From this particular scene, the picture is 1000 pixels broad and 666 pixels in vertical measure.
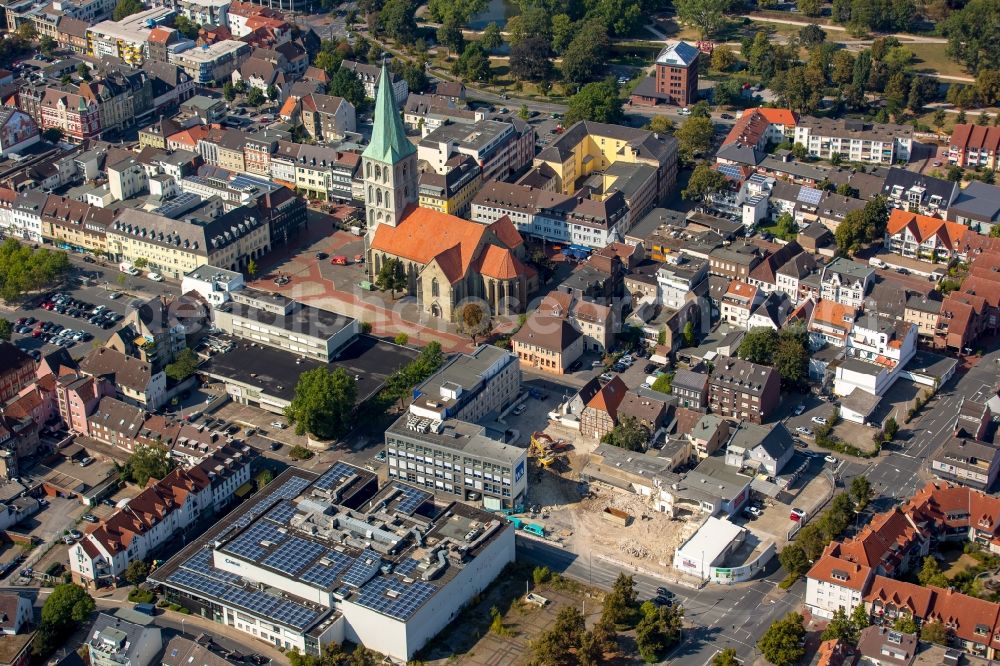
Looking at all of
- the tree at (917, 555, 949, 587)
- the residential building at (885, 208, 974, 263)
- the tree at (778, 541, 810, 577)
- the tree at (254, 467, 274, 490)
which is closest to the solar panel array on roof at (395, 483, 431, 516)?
the tree at (254, 467, 274, 490)

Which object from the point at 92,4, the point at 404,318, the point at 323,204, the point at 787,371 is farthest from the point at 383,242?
the point at 92,4

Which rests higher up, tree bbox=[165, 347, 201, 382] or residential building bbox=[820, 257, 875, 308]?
residential building bbox=[820, 257, 875, 308]

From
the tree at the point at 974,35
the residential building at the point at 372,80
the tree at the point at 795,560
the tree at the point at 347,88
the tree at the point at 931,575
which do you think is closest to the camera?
the tree at the point at 931,575

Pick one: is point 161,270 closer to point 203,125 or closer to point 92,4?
point 203,125

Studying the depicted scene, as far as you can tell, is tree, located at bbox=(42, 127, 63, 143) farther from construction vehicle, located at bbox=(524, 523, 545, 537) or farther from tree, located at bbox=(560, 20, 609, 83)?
construction vehicle, located at bbox=(524, 523, 545, 537)

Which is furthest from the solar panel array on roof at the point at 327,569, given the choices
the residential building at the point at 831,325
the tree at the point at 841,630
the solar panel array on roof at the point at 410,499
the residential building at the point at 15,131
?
the residential building at the point at 15,131

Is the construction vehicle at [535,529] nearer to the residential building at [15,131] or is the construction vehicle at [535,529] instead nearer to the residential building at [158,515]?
the residential building at [158,515]
